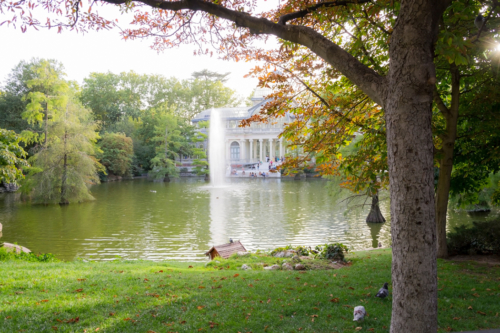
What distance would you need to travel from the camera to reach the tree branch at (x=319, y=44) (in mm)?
3217

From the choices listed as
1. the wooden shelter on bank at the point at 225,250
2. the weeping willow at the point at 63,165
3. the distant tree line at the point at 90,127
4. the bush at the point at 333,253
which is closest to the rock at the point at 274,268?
the bush at the point at 333,253

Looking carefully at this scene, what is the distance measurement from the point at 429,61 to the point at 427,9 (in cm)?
40

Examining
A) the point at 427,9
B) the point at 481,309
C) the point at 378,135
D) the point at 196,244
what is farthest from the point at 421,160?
the point at 196,244

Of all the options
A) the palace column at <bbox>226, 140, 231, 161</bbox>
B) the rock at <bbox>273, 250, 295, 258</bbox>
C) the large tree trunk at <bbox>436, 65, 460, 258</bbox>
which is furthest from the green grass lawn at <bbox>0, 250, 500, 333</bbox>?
the palace column at <bbox>226, 140, 231, 161</bbox>

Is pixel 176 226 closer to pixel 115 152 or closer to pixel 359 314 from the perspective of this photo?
pixel 359 314

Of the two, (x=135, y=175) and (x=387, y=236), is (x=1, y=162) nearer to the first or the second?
(x=387, y=236)

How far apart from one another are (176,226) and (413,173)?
13844 millimetres

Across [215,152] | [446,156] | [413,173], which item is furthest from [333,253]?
[215,152]

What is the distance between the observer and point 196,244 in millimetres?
12578

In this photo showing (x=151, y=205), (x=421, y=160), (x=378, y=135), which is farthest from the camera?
(x=151, y=205)

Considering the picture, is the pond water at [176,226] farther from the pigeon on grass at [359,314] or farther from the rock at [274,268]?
the pigeon on grass at [359,314]

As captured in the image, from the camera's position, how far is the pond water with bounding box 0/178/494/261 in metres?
12.2

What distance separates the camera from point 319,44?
3.68m

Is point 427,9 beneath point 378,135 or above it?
above
